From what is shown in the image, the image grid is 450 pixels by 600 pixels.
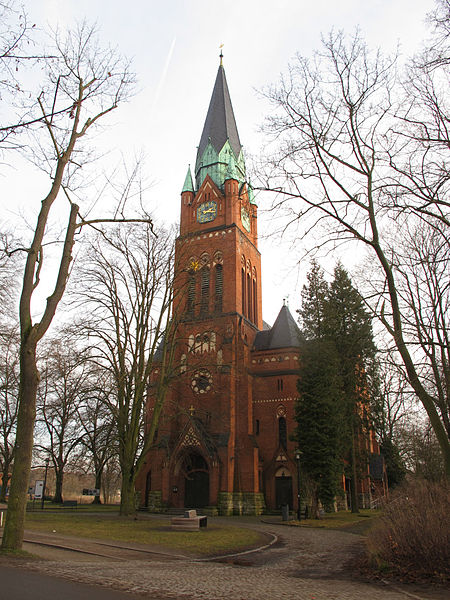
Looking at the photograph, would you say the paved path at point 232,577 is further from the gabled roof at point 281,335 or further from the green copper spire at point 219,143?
the green copper spire at point 219,143

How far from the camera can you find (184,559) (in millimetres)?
10938

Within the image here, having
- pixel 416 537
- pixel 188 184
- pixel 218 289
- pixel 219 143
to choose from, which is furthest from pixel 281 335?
pixel 416 537

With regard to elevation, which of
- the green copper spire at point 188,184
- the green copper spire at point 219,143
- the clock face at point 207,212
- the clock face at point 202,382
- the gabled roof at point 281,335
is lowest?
the clock face at point 202,382

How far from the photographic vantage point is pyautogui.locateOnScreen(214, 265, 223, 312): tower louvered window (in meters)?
36.1

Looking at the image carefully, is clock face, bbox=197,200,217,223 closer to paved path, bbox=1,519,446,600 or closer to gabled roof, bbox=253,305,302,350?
gabled roof, bbox=253,305,302,350

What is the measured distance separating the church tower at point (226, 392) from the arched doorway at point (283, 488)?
0.07 metres

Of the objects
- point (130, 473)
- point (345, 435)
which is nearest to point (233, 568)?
point (130, 473)

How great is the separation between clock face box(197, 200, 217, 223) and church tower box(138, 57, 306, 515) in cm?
9

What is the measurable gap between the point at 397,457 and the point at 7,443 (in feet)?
116

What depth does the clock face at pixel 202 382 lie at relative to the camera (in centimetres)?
3375

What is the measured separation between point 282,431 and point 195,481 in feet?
22.2

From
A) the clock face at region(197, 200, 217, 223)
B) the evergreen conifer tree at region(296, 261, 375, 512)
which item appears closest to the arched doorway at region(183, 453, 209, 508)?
the evergreen conifer tree at region(296, 261, 375, 512)

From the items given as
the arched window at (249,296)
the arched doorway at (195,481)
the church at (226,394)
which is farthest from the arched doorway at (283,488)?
the arched window at (249,296)

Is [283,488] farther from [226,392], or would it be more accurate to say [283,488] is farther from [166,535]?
[166,535]
